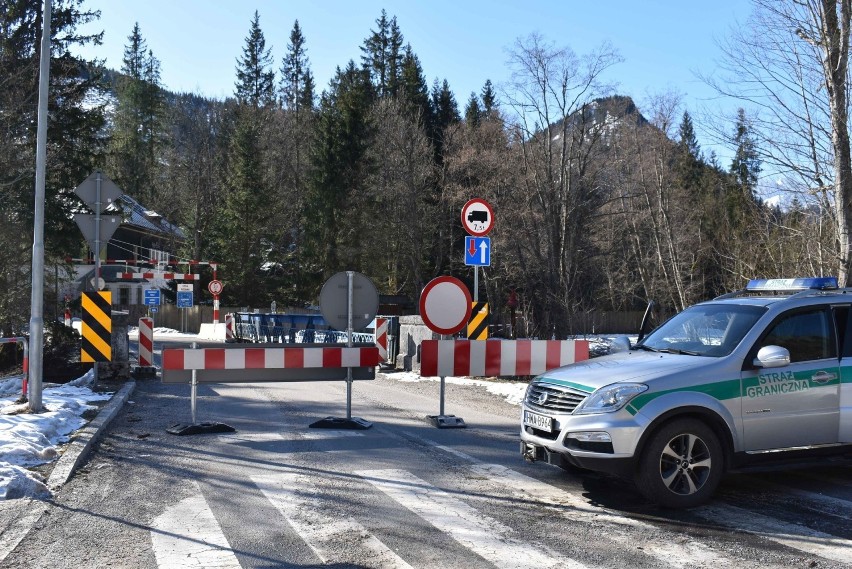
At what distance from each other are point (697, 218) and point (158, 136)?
45.8m

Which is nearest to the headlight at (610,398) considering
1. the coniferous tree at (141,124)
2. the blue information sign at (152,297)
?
the blue information sign at (152,297)

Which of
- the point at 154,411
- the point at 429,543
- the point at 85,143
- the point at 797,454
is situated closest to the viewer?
the point at 429,543

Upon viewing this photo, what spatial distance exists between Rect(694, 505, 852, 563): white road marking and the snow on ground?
5.59 metres

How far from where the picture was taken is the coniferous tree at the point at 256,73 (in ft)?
228

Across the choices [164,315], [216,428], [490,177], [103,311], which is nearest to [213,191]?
[164,315]

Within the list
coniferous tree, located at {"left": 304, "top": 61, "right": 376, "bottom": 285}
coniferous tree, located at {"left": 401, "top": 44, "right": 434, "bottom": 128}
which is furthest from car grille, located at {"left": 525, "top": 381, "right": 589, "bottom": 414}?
coniferous tree, located at {"left": 401, "top": 44, "right": 434, "bottom": 128}

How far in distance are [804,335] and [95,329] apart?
10.4 m

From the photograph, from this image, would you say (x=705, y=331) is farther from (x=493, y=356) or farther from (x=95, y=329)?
(x=95, y=329)

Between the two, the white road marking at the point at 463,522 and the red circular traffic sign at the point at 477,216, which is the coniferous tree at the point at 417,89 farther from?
the white road marking at the point at 463,522

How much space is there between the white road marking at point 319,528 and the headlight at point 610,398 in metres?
2.08

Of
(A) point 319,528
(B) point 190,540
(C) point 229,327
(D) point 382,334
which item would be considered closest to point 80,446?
(B) point 190,540

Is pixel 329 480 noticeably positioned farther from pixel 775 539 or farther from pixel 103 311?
pixel 103 311

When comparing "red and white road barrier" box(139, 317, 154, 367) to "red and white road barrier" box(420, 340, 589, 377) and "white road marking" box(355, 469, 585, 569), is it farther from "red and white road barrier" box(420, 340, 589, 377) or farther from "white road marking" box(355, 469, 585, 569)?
"white road marking" box(355, 469, 585, 569)

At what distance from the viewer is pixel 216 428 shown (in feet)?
32.9
